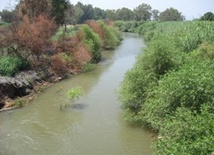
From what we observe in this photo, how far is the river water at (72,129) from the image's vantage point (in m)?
12.0

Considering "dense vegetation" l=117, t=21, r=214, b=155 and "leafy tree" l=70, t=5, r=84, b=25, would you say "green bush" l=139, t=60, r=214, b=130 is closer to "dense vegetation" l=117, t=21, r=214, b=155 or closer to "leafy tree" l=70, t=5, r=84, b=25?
"dense vegetation" l=117, t=21, r=214, b=155

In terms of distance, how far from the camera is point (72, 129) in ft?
46.0

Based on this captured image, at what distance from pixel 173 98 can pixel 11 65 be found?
13287 millimetres

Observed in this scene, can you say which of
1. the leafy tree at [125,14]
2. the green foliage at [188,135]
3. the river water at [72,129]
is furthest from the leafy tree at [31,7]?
the leafy tree at [125,14]

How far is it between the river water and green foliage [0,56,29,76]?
2741 millimetres

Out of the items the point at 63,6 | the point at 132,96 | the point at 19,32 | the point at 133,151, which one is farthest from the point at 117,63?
the point at 133,151

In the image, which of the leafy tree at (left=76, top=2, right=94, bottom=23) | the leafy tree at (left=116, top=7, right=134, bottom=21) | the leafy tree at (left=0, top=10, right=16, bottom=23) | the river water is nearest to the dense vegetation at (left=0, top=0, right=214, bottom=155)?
the leafy tree at (left=0, top=10, right=16, bottom=23)

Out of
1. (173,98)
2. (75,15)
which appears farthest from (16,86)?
(75,15)

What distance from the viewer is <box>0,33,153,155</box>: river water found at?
12039 mm

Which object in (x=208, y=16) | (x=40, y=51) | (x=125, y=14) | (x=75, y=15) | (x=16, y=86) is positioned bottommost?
(x=16, y=86)

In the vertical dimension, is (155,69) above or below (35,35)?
below

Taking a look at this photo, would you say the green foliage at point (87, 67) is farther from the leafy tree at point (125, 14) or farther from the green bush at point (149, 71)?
the leafy tree at point (125, 14)

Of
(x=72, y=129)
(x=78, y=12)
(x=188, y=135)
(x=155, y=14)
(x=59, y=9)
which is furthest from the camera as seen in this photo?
(x=155, y=14)

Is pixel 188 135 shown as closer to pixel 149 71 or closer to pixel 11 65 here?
pixel 149 71
